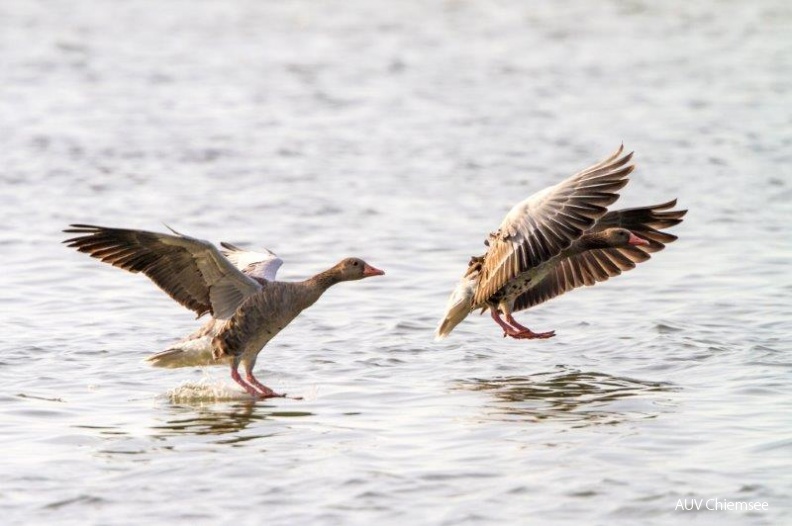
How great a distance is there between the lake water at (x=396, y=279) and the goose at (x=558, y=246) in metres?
0.44

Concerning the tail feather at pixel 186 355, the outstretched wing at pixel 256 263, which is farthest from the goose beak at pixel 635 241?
the tail feather at pixel 186 355

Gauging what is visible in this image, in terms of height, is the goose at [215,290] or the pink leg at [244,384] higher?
the goose at [215,290]

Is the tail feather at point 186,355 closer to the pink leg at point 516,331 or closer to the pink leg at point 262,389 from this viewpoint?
the pink leg at point 262,389

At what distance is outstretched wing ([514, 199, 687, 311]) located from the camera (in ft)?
37.9

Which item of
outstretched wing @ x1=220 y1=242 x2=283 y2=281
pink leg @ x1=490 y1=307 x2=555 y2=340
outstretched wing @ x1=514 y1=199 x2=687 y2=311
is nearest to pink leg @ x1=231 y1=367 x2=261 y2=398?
outstretched wing @ x1=220 y1=242 x2=283 y2=281

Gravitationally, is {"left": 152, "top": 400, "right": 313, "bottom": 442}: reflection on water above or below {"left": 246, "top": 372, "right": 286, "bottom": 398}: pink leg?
below

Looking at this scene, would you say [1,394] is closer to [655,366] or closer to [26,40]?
[655,366]

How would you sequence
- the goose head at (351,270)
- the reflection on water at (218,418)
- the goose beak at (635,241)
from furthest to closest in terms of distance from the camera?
the goose beak at (635,241) → the goose head at (351,270) → the reflection on water at (218,418)

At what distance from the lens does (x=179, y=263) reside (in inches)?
395

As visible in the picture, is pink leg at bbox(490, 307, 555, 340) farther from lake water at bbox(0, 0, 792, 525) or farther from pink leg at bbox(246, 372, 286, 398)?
pink leg at bbox(246, 372, 286, 398)

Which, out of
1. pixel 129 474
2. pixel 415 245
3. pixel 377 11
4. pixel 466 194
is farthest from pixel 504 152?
pixel 377 11

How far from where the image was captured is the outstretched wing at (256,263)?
10891 mm

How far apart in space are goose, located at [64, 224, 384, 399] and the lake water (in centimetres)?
29

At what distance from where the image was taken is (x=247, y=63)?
2769 centimetres
